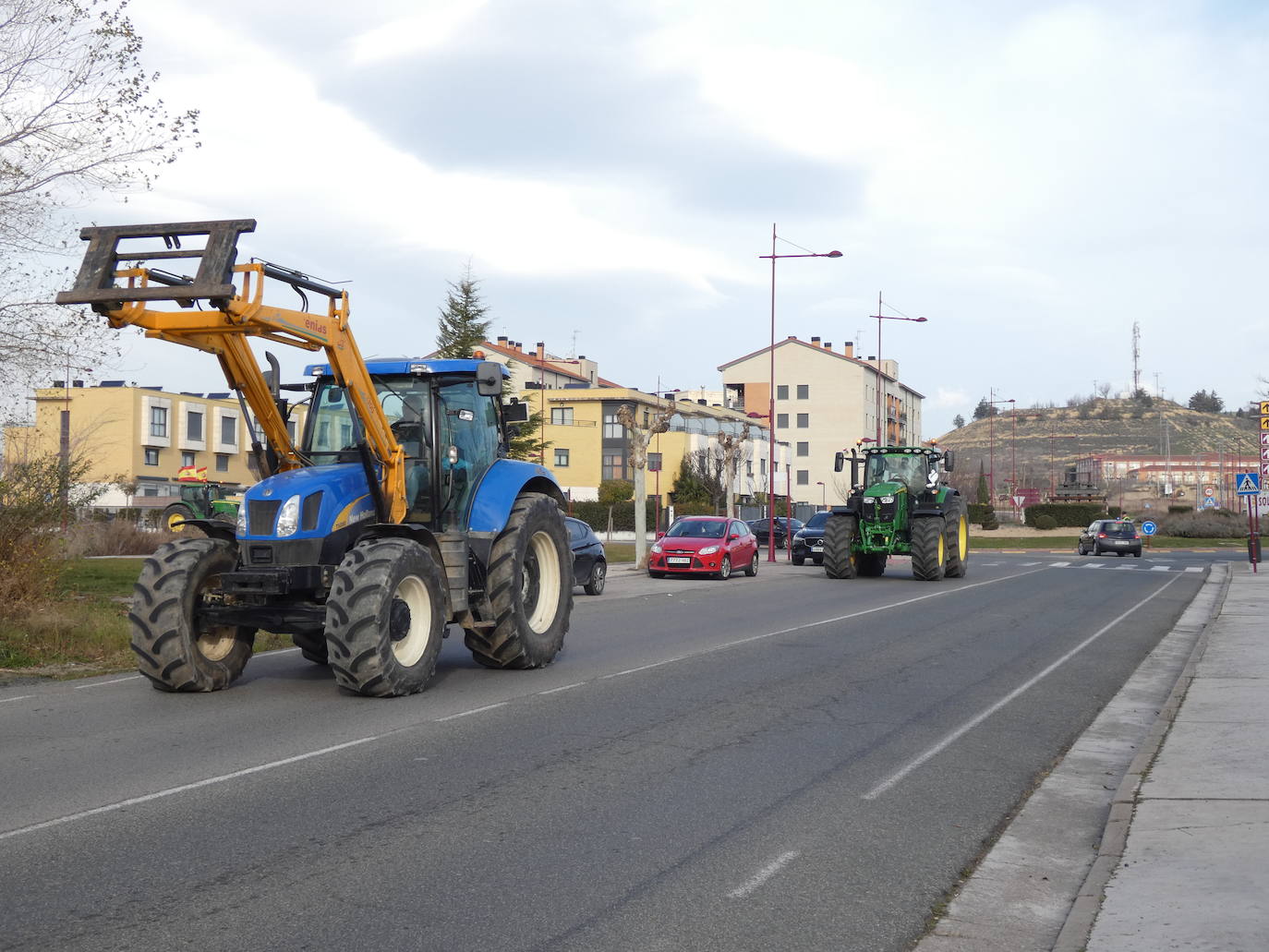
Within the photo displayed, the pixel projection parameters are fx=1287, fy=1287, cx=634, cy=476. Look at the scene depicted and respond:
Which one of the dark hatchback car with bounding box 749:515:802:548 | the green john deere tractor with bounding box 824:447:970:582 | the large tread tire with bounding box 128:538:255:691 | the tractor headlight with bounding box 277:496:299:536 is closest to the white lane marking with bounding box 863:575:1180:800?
the tractor headlight with bounding box 277:496:299:536

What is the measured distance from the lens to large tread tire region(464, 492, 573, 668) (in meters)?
12.6

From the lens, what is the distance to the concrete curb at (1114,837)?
5.24 metres

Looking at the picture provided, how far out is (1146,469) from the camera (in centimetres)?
13000

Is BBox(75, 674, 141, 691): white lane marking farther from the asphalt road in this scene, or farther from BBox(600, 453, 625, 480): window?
BBox(600, 453, 625, 480): window

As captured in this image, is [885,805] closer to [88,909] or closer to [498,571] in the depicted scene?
[88,909]

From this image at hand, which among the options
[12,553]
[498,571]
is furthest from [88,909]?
[12,553]

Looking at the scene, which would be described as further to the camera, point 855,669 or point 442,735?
point 855,669

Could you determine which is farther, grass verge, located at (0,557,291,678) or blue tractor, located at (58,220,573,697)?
grass verge, located at (0,557,291,678)

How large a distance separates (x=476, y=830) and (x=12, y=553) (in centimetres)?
1086

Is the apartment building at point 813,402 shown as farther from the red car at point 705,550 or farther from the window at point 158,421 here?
the red car at point 705,550

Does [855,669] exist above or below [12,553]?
below

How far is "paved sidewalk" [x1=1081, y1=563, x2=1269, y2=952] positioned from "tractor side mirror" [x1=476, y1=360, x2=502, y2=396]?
668 cm

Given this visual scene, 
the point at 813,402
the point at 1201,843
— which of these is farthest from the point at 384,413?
the point at 813,402

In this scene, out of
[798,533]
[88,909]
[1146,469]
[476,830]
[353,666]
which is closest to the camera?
[88,909]
